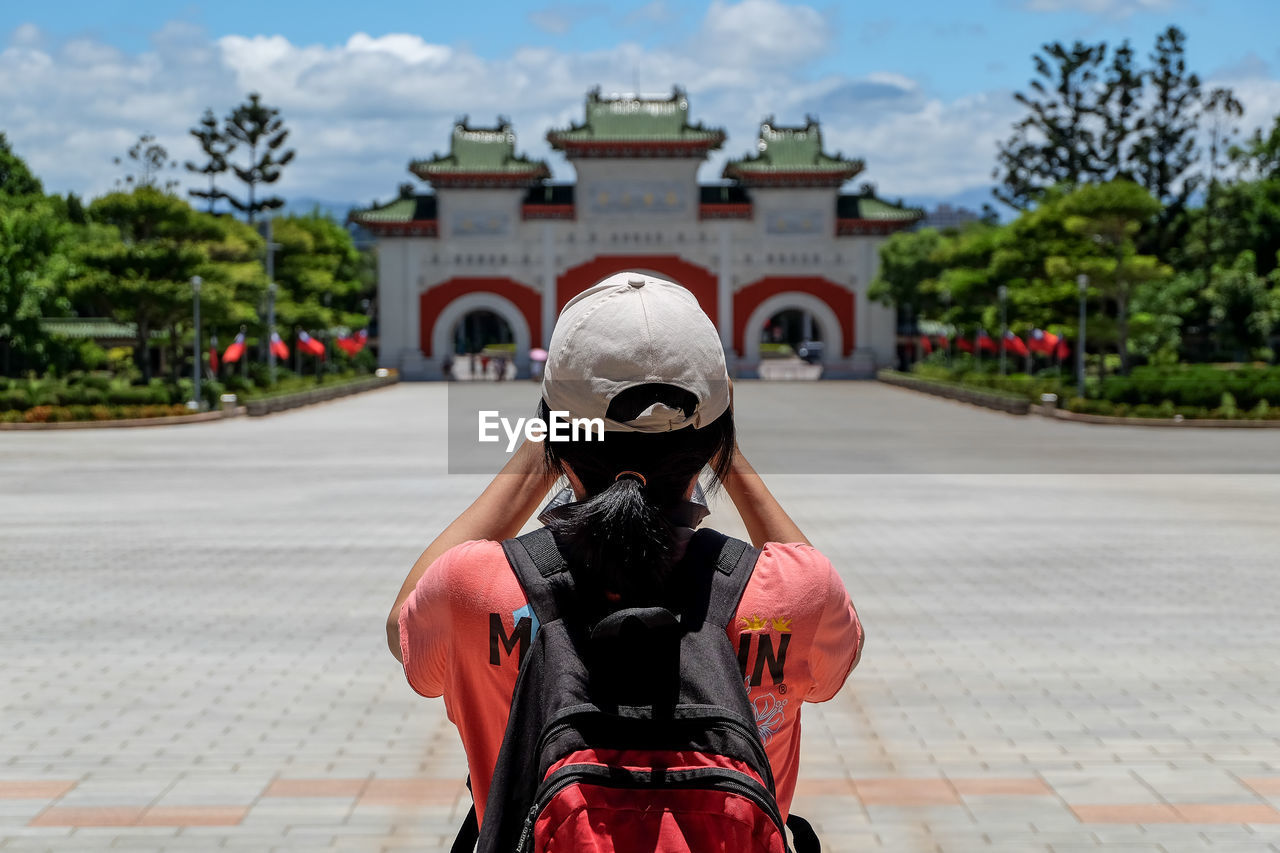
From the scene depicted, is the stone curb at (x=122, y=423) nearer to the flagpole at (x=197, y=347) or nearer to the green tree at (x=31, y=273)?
the flagpole at (x=197, y=347)

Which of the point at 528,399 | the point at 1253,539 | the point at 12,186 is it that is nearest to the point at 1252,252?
the point at 528,399

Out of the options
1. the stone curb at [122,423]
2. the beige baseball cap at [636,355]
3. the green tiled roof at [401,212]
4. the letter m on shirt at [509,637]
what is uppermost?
the green tiled roof at [401,212]

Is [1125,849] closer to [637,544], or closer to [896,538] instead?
[637,544]

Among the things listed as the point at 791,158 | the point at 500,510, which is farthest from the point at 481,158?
the point at 500,510

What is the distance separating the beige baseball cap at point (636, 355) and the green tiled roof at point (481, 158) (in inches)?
2027

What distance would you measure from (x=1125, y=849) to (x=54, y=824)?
11.6 ft

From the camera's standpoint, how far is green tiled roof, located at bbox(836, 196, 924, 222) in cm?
5303

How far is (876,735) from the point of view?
550 cm

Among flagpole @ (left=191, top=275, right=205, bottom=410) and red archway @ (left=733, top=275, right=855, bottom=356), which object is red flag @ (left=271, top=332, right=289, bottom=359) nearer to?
flagpole @ (left=191, top=275, right=205, bottom=410)

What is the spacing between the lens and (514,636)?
1809 millimetres

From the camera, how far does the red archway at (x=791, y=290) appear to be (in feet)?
173

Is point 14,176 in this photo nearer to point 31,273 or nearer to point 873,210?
point 31,273

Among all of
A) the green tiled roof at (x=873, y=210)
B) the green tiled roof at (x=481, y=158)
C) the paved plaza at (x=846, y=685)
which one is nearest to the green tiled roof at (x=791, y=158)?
the green tiled roof at (x=873, y=210)

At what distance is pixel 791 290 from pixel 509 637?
5167 centimetres
